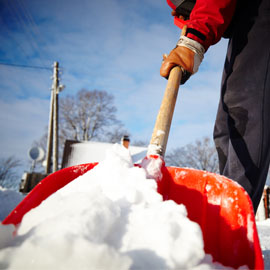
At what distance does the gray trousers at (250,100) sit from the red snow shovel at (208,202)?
50 cm

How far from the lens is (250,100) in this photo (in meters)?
1.31

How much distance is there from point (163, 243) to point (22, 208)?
1.79ft

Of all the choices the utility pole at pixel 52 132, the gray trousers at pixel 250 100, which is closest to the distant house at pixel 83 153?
the utility pole at pixel 52 132

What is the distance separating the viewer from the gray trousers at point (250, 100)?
126cm

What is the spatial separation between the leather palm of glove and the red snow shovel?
0.31m

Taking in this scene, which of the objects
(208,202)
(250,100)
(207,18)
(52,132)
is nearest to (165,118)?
(208,202)

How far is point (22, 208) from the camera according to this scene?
30.8 inches

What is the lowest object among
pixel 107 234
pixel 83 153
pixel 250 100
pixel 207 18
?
pixel 83 153

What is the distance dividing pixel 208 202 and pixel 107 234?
1.61 feet

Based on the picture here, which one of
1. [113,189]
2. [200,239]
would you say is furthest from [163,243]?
[113,189]

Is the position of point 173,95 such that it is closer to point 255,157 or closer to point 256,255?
point 255,157

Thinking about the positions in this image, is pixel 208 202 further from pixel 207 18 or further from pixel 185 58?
pixel 207 18

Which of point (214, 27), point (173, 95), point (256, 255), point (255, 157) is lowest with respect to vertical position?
point (256, 255)

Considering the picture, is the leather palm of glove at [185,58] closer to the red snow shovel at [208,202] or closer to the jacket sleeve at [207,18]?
the jacket sleeve at [207,18]
